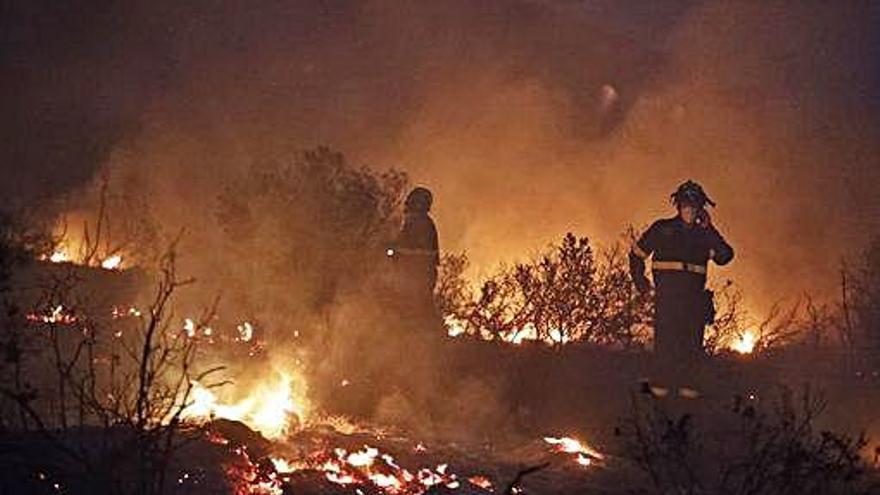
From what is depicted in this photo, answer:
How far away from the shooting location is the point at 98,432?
25.6 feet

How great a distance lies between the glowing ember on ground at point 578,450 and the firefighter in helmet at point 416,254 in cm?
365

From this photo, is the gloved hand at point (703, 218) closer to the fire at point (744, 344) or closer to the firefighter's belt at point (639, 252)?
the firefighter's belt at point (639, 252)

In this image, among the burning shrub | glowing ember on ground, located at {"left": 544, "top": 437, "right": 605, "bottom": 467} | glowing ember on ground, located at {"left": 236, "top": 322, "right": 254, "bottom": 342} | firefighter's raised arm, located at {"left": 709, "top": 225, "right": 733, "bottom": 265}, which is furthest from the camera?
glowing ember on ground, located at {"left": 236, "top": 322, "right": 254, "bottom": 342}

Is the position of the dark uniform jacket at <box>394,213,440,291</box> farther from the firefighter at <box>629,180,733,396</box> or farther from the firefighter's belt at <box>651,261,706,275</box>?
the firefighter's belt at <box>651,261,706,275</box>

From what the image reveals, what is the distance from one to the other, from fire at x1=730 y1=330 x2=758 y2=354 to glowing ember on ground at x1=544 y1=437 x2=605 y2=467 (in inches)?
368

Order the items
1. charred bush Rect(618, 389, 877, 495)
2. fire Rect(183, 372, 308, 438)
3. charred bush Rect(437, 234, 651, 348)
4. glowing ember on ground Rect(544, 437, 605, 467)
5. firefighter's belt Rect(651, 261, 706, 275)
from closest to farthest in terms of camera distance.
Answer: charred bush Rect(618, 389, 877, 495), glowing ember on ground Rect(544, 437, 605, 467), fire Rect(183, 372, 308, 438), firefighter's belt Rect(651, 261, 706, 275), charred bush Rect(437, 234, 651, 348)

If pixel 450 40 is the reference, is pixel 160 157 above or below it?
below

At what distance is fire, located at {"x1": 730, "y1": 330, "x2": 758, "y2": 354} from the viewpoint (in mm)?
18906

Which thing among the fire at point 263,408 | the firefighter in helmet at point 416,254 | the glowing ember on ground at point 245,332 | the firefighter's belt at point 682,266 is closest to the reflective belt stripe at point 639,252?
the firefighter's belt at point 682,266

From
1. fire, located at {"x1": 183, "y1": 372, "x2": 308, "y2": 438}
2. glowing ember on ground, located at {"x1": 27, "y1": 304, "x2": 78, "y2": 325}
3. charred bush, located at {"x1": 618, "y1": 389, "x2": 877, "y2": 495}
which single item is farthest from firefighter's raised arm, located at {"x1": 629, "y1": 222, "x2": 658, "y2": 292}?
glowing ember on ground, located at {"x1": 27, "y1": 304, "x2": 78, "y2": 325}

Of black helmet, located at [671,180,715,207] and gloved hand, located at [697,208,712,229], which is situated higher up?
black helmet, located at [671,180,715,207]

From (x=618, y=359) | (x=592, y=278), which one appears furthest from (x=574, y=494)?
(x=592, y=278)

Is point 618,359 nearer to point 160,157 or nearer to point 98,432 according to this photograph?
point 98,432

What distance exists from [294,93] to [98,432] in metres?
28.0
